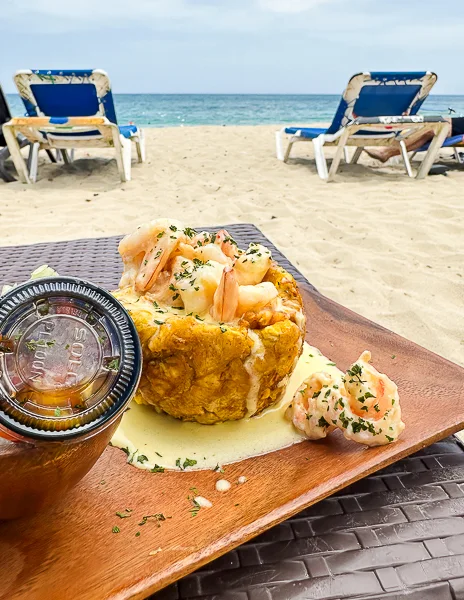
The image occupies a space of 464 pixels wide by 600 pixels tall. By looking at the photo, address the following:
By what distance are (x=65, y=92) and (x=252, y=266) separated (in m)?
6.79

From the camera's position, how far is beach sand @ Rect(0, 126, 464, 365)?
3248 mm

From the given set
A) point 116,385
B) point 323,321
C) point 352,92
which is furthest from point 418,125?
point 116,385

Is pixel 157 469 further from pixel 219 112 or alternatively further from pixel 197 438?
pixel 219 112

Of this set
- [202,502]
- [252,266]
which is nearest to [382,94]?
[252,266]

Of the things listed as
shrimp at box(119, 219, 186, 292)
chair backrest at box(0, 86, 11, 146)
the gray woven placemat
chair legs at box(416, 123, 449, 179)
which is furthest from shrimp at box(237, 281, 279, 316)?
chair backrest at box(0, 86, 11, 146)

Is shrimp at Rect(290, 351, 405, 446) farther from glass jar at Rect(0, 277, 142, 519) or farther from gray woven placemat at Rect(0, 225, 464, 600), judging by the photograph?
glass jar at Rect(0, 277, 142, 519)

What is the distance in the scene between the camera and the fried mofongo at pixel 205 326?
1207mm

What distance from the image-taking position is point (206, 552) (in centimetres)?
93

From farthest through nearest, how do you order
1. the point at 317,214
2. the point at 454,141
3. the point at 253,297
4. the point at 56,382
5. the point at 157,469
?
1. the point at 454,141
2. the point at 317,214
3. the point at 253,297
4. the point at 157,469
5. the point at 56,382

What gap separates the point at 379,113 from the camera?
739 cm

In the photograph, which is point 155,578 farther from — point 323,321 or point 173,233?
point 323,321

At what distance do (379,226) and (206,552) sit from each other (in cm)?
430

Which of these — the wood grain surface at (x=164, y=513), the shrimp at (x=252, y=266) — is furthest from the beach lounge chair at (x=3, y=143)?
the wood grain surface at (x=164, y=513)

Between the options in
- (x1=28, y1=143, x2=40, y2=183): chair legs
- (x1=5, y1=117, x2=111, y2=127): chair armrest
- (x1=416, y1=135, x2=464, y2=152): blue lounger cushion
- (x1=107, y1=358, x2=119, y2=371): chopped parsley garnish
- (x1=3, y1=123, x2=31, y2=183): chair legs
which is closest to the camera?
(x1=107, y1=358, x2=119, y2=371): chopped parsley garnish
